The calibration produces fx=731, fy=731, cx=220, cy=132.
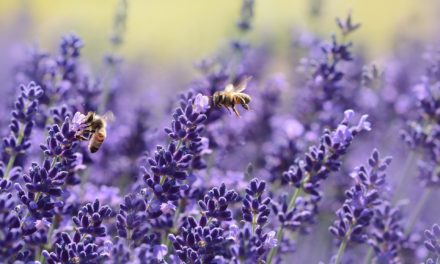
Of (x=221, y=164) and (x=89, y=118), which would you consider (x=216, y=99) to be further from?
(x=221, y=164)

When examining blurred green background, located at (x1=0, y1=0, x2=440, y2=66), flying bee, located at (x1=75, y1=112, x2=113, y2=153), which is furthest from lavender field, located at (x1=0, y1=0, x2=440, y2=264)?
blurred green background, located at (x1=0, y1=0, x2=440, y2=66)

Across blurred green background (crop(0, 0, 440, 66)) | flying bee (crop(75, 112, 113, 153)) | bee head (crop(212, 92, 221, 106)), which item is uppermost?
blurred green background (crop(0, 0, 440, 66))

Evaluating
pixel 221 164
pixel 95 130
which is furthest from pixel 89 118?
pixel 221 164

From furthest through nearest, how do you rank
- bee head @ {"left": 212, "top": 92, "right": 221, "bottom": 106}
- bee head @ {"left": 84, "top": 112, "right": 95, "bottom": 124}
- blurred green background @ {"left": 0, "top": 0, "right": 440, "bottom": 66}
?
blurred green background @ {"left": 0, "top": 0, "right": 440, "bottom": 66}
bee head @ {"left": 212, "top": 92, "right": 221, "bottom": 106}
bee head @ {"left": 84, "top": 112, "right": 95, "bottom": 124}

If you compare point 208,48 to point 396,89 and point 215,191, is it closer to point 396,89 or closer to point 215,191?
point 396,89

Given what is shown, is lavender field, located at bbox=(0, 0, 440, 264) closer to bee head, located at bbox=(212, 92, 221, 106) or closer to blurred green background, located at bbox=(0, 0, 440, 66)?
bee head, located at bbox=(212, 92, 221, 106)

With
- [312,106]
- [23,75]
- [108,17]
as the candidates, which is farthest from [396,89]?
[108,17]
